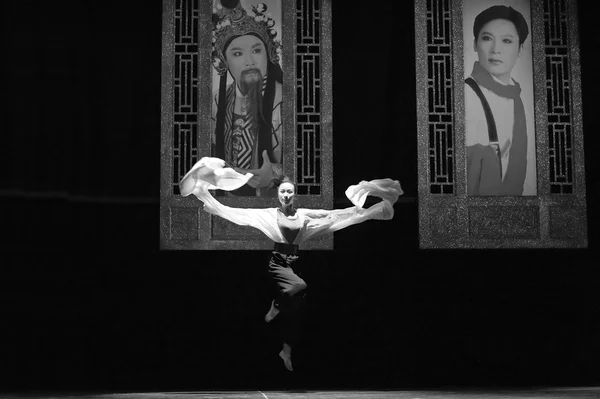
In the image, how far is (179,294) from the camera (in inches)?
245

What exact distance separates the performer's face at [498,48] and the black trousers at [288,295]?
7.26 feet

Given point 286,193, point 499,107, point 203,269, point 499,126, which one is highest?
point 499,107

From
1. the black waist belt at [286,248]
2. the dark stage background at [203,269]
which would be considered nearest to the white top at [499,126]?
the dark stage background at [203,269]

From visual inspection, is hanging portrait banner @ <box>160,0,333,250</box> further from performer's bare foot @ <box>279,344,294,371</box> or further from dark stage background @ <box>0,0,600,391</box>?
performer's bare foot @ <box>279,344,294,371</box>

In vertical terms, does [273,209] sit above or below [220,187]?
below

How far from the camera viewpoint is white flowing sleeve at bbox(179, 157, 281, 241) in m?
5.54

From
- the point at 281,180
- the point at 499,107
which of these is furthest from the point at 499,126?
the point at 281,180

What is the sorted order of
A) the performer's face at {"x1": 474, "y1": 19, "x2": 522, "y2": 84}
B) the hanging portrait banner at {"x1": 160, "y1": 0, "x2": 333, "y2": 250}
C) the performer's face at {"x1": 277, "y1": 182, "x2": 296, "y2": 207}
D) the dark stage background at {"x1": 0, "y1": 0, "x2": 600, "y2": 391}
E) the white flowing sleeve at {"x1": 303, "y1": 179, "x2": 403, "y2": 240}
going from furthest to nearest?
1. the performer's face at {"x1": 474, "y1": 19, "x2": 522, "y2": 84}
2. the hanging portrait banner at {"x1": 160, "y1": 0, "x2": 333, "y2": 250}
3. the dark stage background at {"x1": 0, "y1": 0, "x2": 600, "y2": 391}
4. the white flowing sleeve at {"x1": 303, "y1": 179, "x2": 403, "y2": 240}
5. the performer's face at {"x1": 277, "y1": 182, "x2": 296, "y2": 207}

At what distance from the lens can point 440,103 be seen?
6.51 meters

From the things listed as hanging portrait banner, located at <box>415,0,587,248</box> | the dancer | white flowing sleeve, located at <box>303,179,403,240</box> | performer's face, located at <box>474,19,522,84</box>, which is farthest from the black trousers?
performer's face, located at <box>474,19,522,84</box>

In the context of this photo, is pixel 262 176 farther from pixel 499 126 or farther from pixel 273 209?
pixel 499 126

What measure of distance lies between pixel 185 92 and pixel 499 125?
2.38 m

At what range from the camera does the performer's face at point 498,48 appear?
21.4 ft

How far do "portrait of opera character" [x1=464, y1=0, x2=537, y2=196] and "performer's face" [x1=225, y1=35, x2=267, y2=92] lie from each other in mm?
1560
